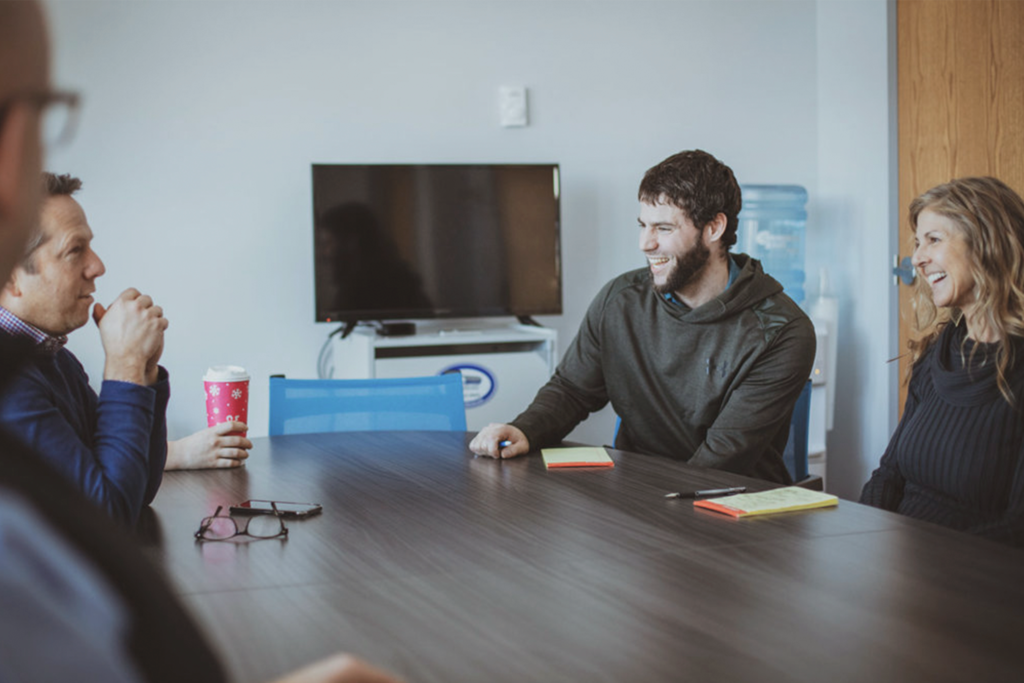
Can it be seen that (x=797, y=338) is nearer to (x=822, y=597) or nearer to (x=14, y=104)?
(x=822, y=597)

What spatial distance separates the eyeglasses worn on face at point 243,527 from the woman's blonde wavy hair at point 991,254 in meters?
1.32

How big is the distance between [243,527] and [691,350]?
1316 mm

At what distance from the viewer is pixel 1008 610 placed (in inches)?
38.4

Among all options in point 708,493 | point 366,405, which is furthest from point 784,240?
point 708,493

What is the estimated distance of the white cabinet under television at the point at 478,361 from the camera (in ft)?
11.0

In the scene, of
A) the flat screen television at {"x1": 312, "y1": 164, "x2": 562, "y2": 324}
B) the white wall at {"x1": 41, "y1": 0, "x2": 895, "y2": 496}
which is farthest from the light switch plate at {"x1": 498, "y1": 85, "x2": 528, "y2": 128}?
the flat screen television at {"x1": 312, "y1": 164, "x2": 562, "y2": 324}

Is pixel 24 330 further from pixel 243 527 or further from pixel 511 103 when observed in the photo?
pixel 511 103

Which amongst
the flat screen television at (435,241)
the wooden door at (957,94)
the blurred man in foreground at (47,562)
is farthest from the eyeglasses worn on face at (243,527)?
the wooden door at (957,94)

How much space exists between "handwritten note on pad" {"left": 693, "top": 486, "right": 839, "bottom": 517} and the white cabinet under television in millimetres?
1965

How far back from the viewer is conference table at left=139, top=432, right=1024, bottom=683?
2.84 feet

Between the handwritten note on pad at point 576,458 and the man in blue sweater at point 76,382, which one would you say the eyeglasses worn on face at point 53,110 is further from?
the handwritten note on pad at point 576,458

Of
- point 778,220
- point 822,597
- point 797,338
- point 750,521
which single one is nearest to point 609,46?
point 778,220

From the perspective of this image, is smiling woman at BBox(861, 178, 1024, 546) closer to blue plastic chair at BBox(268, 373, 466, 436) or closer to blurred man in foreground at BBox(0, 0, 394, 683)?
blue plastic chair at BBox(268, 373, 466, 436)

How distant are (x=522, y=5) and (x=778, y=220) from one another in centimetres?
146
